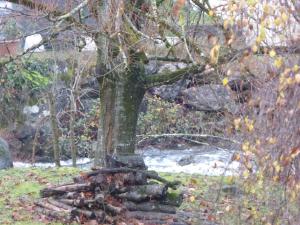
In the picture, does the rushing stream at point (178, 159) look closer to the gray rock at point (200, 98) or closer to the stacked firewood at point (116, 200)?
the gray rock at point (200, 98)

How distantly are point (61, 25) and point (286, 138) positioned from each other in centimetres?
542

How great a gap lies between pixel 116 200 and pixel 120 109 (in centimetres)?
179

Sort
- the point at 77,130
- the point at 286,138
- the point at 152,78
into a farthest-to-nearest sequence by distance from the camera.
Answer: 1. the point at 77,130
2. the point at 152,78
3. the point at 286,138

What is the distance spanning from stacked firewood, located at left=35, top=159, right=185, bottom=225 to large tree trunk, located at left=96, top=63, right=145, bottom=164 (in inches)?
49.3

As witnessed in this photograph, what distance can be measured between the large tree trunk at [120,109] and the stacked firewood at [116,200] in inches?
49.3

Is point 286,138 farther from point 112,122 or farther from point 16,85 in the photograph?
point 16,85

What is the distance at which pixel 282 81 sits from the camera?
14.4 feet

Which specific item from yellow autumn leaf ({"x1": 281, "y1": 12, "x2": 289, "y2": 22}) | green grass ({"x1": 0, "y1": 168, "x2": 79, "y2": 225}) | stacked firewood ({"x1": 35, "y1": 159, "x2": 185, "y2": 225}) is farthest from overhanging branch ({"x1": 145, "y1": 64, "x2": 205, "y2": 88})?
yellow autumn leaf ({"x1": 281, "y1": 12, "x2": 289, "y2": 22})

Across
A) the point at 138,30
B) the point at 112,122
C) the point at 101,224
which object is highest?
the point at 138,30

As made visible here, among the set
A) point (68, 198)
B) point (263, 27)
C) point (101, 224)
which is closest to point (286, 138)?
point (263, 27)

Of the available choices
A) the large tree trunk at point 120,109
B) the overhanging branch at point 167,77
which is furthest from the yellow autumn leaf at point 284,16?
the large tree trunk at point 120,109

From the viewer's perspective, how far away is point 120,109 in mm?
10578

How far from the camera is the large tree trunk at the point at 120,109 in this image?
10438 mm

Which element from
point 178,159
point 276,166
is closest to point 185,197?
point 276,166
